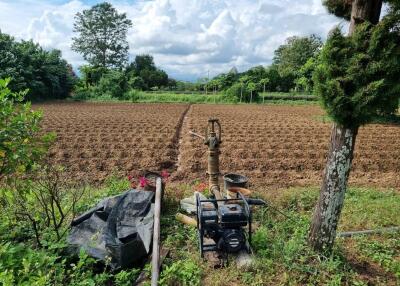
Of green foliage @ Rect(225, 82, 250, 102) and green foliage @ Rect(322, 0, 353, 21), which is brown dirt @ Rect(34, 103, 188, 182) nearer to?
green foliage @ Rect(322, 0, 353, 21)

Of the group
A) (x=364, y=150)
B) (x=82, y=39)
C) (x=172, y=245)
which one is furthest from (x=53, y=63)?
(x=172, y=245)

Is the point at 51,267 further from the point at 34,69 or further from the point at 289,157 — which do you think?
the point at 34,69

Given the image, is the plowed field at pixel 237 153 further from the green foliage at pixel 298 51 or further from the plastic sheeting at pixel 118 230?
the green foliage at pixel 298 51

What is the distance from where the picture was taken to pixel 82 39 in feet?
164

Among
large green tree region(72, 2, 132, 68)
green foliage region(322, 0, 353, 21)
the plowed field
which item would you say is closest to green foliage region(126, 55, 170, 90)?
large green tree region(72, 2, 132, 68)

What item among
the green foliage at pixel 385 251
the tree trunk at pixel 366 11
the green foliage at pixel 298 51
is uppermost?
the green foliage at pixel 298 51

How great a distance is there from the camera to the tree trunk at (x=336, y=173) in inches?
119

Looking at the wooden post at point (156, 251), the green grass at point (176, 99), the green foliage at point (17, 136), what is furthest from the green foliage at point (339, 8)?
the green grass at point (176, 99)

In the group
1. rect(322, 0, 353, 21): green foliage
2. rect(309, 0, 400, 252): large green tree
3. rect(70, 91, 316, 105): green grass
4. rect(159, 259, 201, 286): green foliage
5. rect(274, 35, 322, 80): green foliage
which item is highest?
rect(274, 35, 322, 80): green foliage

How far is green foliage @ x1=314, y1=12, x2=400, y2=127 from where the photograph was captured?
2.86m

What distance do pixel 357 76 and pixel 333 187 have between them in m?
1.15

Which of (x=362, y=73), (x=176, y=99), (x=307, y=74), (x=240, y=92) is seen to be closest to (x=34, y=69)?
(x=176, y=99)

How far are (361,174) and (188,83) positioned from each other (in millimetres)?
49842

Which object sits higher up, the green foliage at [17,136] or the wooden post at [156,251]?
the green foliage at [17,136]
